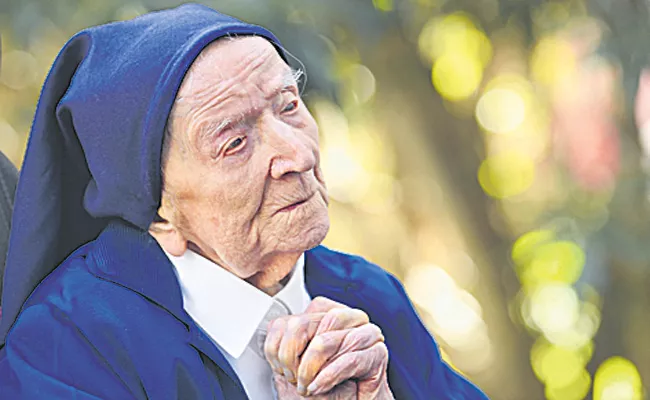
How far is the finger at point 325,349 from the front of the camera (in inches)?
53.9

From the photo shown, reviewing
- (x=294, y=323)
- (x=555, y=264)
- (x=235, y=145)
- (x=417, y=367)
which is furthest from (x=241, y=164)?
(x=555, y=264)

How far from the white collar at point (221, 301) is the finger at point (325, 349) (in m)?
0.15

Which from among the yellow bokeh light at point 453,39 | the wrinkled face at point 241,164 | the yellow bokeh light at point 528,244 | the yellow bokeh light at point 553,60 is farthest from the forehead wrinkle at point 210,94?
the yellow bokeh light at point 553,60

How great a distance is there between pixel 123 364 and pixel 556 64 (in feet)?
A: 9.87

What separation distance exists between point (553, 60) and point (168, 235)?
2.87m

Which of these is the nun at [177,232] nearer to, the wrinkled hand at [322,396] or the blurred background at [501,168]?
the wrinkled hand at [322,396]

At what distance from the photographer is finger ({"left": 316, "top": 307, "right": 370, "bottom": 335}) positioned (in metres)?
1.40

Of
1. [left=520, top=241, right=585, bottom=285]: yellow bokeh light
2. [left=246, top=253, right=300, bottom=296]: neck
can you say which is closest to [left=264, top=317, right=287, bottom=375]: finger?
[left=246, top=253, right=300, bottom=296]: neck

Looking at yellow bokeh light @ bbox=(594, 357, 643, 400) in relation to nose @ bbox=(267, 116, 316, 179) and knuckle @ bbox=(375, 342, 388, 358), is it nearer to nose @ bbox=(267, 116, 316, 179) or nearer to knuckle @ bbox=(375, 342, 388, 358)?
knuckle @ bbox=(375, 342, 388, 358)

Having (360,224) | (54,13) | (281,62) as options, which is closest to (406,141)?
(360,224)

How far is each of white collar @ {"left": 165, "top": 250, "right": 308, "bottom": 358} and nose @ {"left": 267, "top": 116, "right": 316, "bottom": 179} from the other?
205mm

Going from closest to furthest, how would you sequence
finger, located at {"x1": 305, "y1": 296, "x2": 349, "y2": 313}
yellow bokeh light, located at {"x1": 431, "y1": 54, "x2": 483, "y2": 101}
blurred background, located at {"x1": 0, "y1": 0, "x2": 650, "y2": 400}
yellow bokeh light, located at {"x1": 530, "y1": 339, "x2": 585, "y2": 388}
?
finger, located at {"x1": 305, "y1": 296, "x2": 349, "y2": 313}, blurred background, located at {"x1": 0, "y1": 0, "x2": 650, "y2": 400}, yellow bokeh light, located at {"x1": 431, "y1": 54, "x2": 483, "y2": 101}, yellow bokeh light, located at {"x1": 530, "y1": 339, "x2": 585, "y2": 388}

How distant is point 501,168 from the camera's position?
422 centimetres

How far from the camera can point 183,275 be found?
1.50 metres
